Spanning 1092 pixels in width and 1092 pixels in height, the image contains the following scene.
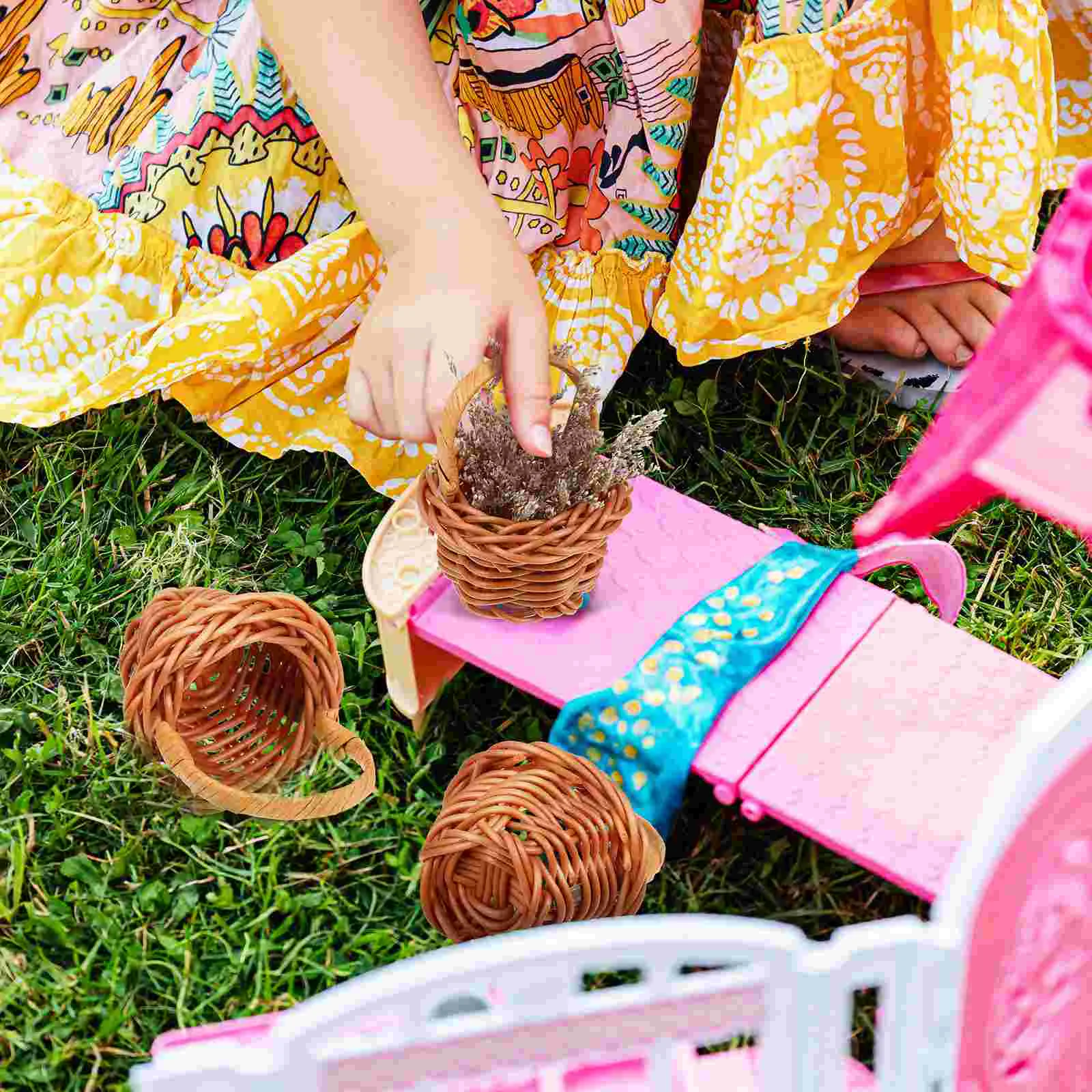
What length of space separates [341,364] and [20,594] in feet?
1.28

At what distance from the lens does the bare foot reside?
1428 mm

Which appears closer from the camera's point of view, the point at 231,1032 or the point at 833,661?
the point at 231,1032

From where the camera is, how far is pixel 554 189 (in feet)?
4.46

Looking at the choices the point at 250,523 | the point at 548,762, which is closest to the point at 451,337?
the point at 548,762

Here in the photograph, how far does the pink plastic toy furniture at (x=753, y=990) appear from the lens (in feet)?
1.76

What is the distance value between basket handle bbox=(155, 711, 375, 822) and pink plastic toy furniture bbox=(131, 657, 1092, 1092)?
19.3 inches

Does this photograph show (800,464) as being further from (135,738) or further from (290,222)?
(135,738)

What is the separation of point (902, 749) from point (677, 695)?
0.57ft

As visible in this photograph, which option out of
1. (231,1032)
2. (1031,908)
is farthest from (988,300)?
(231,1032)

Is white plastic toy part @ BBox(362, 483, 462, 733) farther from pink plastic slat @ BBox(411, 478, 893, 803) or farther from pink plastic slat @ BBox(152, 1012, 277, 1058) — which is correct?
pink plastic slat @ BBox(152, 1012, 277, 1058)

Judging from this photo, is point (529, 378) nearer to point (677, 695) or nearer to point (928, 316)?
point (677, 695)

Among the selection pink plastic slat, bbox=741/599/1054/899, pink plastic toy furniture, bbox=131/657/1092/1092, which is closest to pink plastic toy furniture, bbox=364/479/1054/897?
pink plastic slat, bbox=741/599/1054/899

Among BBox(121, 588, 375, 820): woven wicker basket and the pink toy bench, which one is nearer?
the pink toy bench

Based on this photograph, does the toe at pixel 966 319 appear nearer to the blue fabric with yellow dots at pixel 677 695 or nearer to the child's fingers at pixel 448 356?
the blue fabric with yellow dots at pixel 677 695
